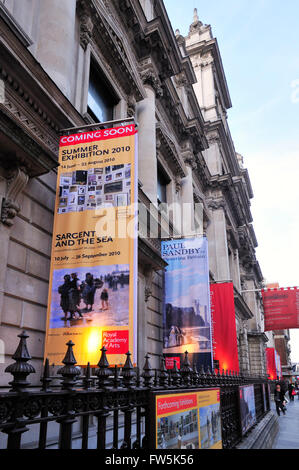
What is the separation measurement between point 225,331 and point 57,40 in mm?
13843

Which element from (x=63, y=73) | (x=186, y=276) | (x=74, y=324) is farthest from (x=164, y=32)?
(x=74, y=324)

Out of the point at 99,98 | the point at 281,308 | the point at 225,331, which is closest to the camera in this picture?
the point at 99,98

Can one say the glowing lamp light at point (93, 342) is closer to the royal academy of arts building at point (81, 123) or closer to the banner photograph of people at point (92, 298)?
the banner photograph of people at point (92, 298)

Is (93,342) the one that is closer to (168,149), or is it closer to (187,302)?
(187,302)

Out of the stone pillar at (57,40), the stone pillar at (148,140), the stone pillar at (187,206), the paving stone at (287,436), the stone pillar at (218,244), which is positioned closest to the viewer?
the stone pillar at (57,40)

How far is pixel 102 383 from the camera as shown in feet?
9.32

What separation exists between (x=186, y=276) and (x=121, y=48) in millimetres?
7920

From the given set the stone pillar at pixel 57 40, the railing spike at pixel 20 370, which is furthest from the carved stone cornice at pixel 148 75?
the railing spike at pixel 20 370

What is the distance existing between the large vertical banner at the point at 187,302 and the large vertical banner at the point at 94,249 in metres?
5.88

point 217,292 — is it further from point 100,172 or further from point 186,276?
point 100,172

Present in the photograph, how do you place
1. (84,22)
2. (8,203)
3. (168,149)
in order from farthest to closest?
(168,149)
(84,22)
(8,203)

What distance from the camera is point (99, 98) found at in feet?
39.2

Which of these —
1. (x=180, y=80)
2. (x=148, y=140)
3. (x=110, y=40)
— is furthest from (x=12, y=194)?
(x=180, y=80)

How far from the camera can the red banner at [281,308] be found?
24.6m
